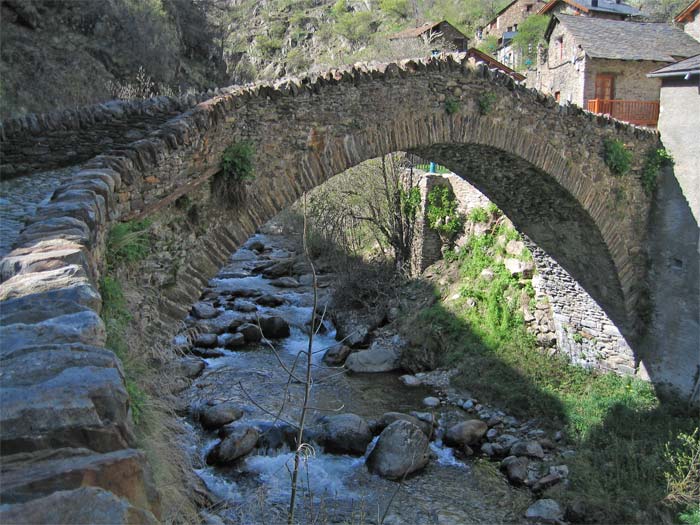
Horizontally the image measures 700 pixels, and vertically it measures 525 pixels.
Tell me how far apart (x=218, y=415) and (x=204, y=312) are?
178 inches

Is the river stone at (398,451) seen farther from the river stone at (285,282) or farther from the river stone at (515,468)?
the river stone at (285,282)

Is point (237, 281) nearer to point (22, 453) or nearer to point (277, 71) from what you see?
Answer: point (22, 453)

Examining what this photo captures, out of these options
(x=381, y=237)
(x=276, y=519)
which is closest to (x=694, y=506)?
(x=276, y=519)

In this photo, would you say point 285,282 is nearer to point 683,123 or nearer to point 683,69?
point 683,123

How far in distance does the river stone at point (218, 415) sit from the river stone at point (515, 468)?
363cm

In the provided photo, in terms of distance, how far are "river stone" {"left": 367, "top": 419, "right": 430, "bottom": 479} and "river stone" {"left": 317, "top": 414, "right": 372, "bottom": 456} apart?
0.78 feet

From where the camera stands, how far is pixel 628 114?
15172 mm

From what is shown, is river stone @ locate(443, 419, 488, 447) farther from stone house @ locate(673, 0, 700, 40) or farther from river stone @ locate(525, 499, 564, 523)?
stone house @ locate(673, 0, 700, 40)

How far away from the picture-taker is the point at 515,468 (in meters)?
7.89

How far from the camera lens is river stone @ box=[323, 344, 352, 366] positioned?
444 inches

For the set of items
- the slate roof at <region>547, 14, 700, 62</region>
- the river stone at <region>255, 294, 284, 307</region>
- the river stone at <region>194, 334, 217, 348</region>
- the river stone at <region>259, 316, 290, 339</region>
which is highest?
the slate roof at <region>547, 14, 700, 62</region>

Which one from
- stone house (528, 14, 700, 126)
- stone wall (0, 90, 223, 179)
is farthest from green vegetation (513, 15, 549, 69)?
stone wall (0, 90, 223, 179)

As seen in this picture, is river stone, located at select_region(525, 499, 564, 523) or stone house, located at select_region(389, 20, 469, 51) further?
stone house, located at select_region(389, 20, 469, 51)

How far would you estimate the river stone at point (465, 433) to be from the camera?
857 centimetres
